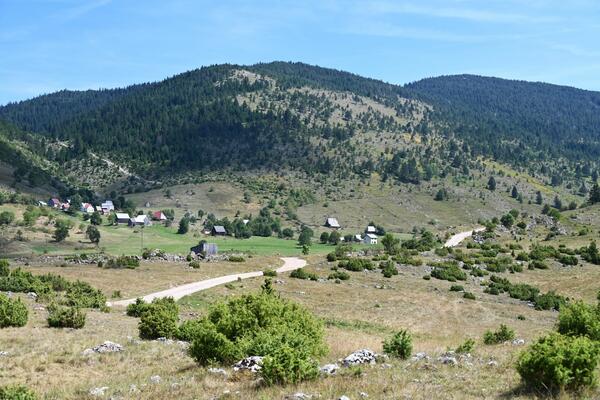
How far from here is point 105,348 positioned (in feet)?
63.9

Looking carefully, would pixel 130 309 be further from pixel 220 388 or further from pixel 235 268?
pixel 235 268

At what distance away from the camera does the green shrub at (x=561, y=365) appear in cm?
1155

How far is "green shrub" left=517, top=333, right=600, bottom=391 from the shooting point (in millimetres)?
11547

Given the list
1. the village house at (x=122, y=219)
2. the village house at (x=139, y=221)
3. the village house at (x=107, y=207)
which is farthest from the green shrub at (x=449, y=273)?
the village house at (x=107, y=207)

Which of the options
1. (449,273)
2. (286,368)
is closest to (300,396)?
(286,368)

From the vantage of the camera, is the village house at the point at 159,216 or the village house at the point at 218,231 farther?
the village house at the point at 159,216

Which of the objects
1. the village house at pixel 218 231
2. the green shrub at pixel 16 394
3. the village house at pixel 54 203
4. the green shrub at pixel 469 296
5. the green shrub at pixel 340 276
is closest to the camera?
the green shrub at pixel 16 394

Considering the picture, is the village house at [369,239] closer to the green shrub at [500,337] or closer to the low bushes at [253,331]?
the green shrub at [500,337]

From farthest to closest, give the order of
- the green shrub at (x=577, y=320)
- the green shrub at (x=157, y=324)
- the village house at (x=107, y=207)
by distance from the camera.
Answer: the village house at (x=107, y=207) < the green shrub at (x=157, y=324) < the green shrub at (x=577, y=320)

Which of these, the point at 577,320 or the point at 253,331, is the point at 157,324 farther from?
the point at 577,320

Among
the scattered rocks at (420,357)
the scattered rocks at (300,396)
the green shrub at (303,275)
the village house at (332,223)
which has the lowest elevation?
the village house at (332,223)

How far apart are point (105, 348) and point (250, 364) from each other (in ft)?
23.8

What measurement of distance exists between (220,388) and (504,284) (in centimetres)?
4851

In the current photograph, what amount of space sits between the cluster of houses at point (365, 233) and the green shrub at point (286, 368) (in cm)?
12270
